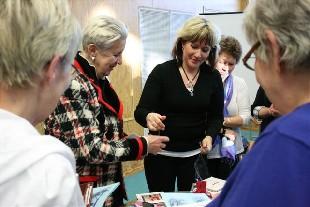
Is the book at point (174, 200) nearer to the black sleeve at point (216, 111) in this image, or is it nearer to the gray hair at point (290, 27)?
the black sleeve at point (216, 111)

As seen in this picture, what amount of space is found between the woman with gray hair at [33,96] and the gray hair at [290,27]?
466mm

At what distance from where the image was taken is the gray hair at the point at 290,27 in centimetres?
79

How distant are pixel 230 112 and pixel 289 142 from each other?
225 cm

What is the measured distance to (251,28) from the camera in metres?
0.88

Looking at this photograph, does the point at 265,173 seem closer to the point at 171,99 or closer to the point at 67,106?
the point at 67,106

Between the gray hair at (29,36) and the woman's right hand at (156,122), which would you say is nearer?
the gray hair at (29,36)

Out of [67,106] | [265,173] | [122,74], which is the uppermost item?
[265,173]

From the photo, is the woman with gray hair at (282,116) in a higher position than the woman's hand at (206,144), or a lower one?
higher

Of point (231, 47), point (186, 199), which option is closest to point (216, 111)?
point (231, 47)

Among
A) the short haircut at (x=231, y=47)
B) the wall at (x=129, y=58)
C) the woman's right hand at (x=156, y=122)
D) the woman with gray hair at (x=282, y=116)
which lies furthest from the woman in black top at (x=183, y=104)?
the wall at (x=129, y=58)

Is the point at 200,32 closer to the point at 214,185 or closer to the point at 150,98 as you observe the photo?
the point at 150,98

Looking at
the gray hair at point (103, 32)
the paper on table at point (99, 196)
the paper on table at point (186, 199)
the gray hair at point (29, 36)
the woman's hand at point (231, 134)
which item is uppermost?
the gray hair at point (29, 36)

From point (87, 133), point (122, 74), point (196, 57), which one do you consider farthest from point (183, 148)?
point (122, 74)

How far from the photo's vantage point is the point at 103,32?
1.72 meters
